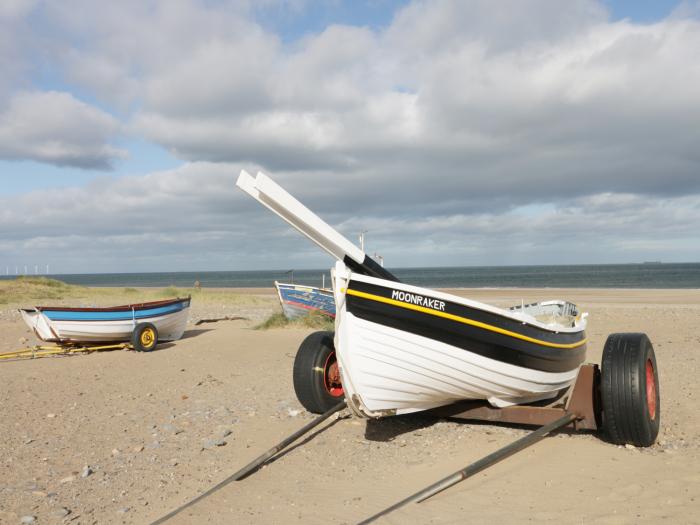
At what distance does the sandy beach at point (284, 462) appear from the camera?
447 centimetres

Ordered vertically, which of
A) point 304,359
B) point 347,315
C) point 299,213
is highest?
point 299,213

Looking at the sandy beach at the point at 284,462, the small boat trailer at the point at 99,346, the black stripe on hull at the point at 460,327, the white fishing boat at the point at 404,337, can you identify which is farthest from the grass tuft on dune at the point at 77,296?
the black stripe on hull at the point at 460,327

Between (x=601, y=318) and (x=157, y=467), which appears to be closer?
(x=157, y=467)

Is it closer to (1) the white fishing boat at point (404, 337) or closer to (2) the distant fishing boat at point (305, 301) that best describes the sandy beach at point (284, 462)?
(1) the white fishing boat at point (404, 337)

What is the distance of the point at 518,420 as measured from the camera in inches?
236

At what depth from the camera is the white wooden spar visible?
5281mm

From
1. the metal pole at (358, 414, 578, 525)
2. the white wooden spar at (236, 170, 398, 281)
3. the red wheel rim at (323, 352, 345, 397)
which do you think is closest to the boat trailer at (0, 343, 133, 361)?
the red wheel rim at (323, 352, 345, 397)

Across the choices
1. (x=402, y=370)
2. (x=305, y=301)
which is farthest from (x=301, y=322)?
(x=402, y=370)

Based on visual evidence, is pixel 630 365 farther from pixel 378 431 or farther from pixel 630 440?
pixel 378 431

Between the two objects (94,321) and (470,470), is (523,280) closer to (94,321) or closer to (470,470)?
(94,321)

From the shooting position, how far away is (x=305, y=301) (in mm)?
18281

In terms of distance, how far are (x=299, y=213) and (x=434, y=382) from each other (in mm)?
Result: 2038

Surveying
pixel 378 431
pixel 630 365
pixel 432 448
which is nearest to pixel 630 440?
pixel 630 365

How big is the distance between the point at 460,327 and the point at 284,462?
2.16m
